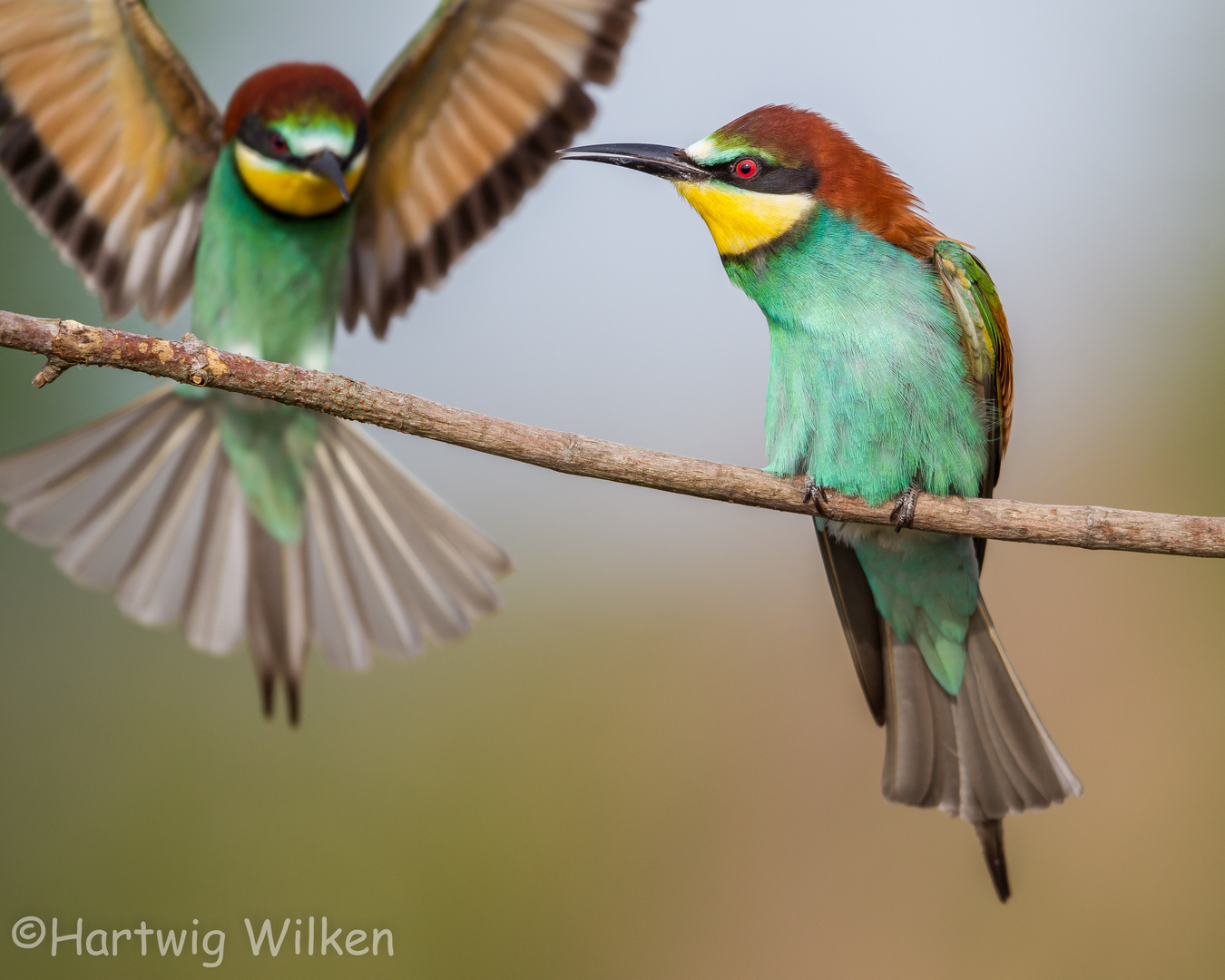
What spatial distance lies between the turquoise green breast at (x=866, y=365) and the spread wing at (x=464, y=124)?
85 centimetres

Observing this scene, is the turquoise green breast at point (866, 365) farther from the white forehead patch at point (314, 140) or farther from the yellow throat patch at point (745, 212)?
the white forehead patch at point (314, 140)

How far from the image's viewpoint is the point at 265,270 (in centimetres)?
229

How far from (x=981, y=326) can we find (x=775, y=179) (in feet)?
1.48

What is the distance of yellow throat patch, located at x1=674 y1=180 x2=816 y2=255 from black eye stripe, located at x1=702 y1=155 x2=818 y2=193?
0.4 inches

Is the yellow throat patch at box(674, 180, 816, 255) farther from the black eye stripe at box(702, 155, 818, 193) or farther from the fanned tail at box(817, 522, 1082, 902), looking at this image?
the fanned tail at box(817, 522, 1082, 902)

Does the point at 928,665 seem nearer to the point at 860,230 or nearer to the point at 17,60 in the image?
the point at 860,230

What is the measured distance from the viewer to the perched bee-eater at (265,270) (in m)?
2.24

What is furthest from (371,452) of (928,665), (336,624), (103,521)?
(928,665)

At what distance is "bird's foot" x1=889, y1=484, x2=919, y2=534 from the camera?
68.6 inches

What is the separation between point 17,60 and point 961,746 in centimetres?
244

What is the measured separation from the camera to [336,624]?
7.88 feet

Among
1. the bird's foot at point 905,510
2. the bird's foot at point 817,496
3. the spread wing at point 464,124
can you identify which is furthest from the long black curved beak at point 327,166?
the bird's foot at point 905,510

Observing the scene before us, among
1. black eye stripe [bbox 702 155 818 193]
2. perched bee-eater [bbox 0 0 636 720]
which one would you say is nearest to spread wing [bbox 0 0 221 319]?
perched bee-eater [bbox 0 0 636 720]

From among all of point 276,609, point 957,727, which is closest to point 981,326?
point 957,727
